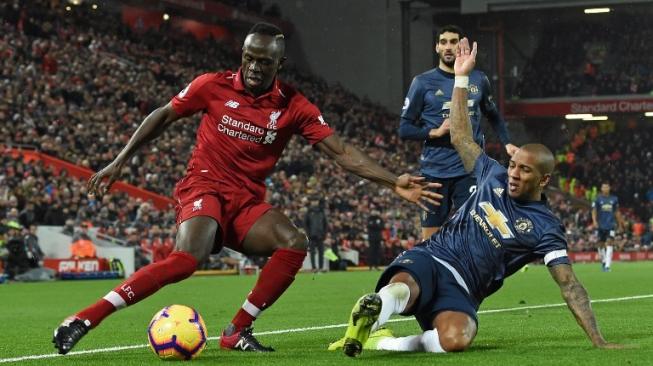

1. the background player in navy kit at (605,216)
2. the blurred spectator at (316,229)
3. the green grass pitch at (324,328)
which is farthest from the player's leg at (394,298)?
the blurred spectator at (316,229)

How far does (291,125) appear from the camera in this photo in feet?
23.9

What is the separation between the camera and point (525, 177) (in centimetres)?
658

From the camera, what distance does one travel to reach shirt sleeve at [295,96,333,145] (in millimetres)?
7273

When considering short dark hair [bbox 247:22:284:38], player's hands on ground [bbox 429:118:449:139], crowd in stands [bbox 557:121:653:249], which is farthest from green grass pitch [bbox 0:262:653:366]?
crowd in stands [bbox 557:121:653:249]

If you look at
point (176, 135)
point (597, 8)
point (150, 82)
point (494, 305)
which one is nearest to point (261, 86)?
point (494, 305)

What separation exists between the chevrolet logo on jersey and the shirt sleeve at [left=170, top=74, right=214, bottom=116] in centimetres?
200

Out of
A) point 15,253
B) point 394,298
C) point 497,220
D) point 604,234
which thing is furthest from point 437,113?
point 604,234

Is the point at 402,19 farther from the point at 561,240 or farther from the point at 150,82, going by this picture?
the point at 561,240

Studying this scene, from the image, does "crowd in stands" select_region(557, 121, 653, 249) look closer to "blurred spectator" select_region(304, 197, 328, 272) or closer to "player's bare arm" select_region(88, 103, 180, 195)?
Result: "blurred spectator" select_region(304, 197, 328, 272)

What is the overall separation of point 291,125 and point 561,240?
194 centimetres

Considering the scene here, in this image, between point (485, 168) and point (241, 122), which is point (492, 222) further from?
point (241, 122)

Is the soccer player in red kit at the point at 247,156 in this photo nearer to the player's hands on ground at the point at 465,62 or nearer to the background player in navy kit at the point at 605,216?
the player's hands on ground at the point at 465,62

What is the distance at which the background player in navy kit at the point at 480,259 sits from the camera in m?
6.50

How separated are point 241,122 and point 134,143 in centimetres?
72
